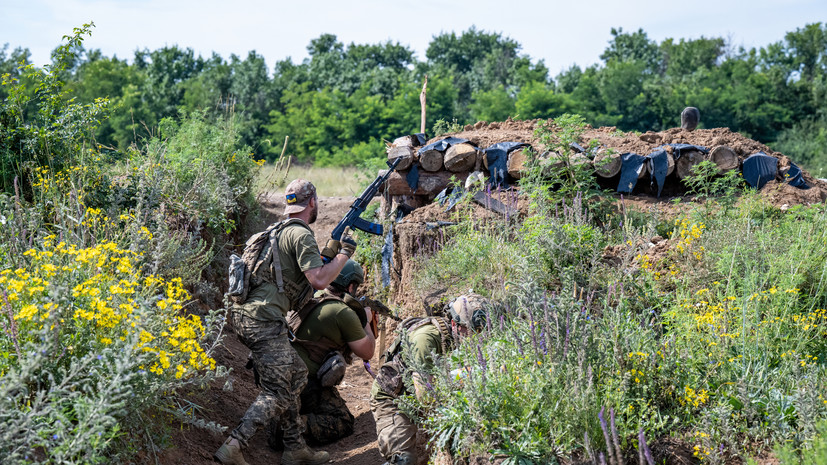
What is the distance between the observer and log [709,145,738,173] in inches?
296

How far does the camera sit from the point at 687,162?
7.67m

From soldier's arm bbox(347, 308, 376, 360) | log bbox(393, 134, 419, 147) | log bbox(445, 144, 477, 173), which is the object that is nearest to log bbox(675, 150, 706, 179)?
log bbox(445, 144, 477, 173)

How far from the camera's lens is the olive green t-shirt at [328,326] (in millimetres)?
5145

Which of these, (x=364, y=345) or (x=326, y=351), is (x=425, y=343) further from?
(x=326, y=351)

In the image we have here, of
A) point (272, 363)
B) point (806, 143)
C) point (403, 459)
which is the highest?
point (806, 143)

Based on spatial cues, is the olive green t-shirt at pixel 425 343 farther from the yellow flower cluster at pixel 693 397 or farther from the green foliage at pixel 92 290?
the yellow flower cluster at pixel 693 397

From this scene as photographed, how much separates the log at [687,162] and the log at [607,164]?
686 mm

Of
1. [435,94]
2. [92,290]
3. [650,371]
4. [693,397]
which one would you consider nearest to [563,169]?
[650,371]

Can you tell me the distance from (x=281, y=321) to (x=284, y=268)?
0.38 m

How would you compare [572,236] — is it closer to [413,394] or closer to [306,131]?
[413,394]

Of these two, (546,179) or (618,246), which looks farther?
(546,179)

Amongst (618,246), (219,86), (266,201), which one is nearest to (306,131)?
(219,86)

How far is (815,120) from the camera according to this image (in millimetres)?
26516

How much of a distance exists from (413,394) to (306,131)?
2505 cm
